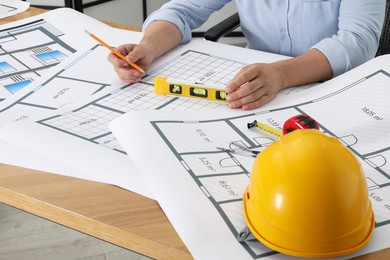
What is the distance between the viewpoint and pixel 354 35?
47.3 inches

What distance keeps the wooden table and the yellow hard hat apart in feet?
0.16

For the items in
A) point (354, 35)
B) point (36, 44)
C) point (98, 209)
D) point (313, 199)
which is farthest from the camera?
point (36, 44)

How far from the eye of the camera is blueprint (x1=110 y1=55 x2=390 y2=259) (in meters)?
0.66

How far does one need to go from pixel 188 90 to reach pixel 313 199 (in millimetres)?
473

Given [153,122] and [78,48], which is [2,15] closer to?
[78,48]

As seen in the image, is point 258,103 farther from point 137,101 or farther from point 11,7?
point 11,7

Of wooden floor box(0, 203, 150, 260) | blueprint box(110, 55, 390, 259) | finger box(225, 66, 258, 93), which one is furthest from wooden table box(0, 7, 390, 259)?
wooden floor box(0, 203, 150, 260)

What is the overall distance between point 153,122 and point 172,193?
169 millimetres

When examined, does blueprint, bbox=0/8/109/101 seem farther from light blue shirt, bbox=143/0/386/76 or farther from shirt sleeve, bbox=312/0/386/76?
shirt sleeve, bbox=312/0/386/76

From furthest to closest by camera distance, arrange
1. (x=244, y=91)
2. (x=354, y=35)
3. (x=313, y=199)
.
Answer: (x=354, y=35) < (x=244, y=91) < (x=313, y=199)

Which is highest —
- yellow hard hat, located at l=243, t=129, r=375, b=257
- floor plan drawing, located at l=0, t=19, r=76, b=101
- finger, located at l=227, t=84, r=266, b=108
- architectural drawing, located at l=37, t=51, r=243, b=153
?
yellow hard hat, located at l=243, t=129, r=375, b=257

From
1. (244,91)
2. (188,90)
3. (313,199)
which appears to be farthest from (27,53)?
(313,199)

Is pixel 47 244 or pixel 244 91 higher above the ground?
pixel 244 91

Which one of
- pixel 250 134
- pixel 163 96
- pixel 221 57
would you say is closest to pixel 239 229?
pixel 250 134
